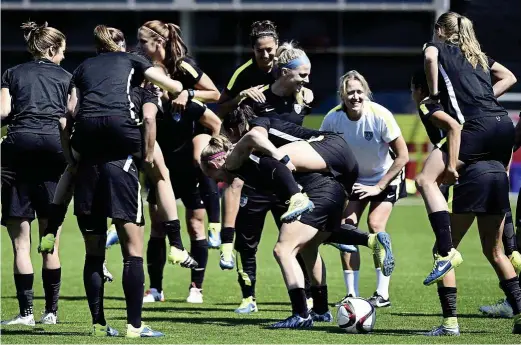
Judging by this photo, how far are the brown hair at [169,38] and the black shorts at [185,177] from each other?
107 cm

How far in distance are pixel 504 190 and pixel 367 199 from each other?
189 centimetres

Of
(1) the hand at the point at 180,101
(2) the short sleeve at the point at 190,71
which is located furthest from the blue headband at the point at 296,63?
(2) the short sleeve at the point at 190,71

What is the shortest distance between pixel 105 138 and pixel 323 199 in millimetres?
1678

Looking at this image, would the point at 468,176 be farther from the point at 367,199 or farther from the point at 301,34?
the point at 301,34

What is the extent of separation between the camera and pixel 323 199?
8562mm

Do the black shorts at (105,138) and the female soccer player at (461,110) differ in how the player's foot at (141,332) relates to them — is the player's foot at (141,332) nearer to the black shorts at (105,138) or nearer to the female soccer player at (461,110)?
the black shorts at (105,138)

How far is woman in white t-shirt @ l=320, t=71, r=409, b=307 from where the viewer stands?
10031 mm

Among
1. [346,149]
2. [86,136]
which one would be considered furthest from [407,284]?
[86,136]

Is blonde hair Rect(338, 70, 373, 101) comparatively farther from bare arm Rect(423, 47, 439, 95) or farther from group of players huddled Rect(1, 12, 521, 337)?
bare arm Rect(423, 47, 439, 95)

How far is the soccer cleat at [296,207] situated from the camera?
793 cm

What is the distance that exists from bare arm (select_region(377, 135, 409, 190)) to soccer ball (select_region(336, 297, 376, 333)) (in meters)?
1.17

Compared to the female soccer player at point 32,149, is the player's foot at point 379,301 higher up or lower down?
lower down

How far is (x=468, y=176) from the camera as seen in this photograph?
8.35m

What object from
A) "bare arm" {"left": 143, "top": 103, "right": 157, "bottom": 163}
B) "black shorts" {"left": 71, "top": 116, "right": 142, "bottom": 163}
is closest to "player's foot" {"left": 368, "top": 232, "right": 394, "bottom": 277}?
"bare arm" {"left": 143, "top": 103, "right": 157, "bottom": 163}
